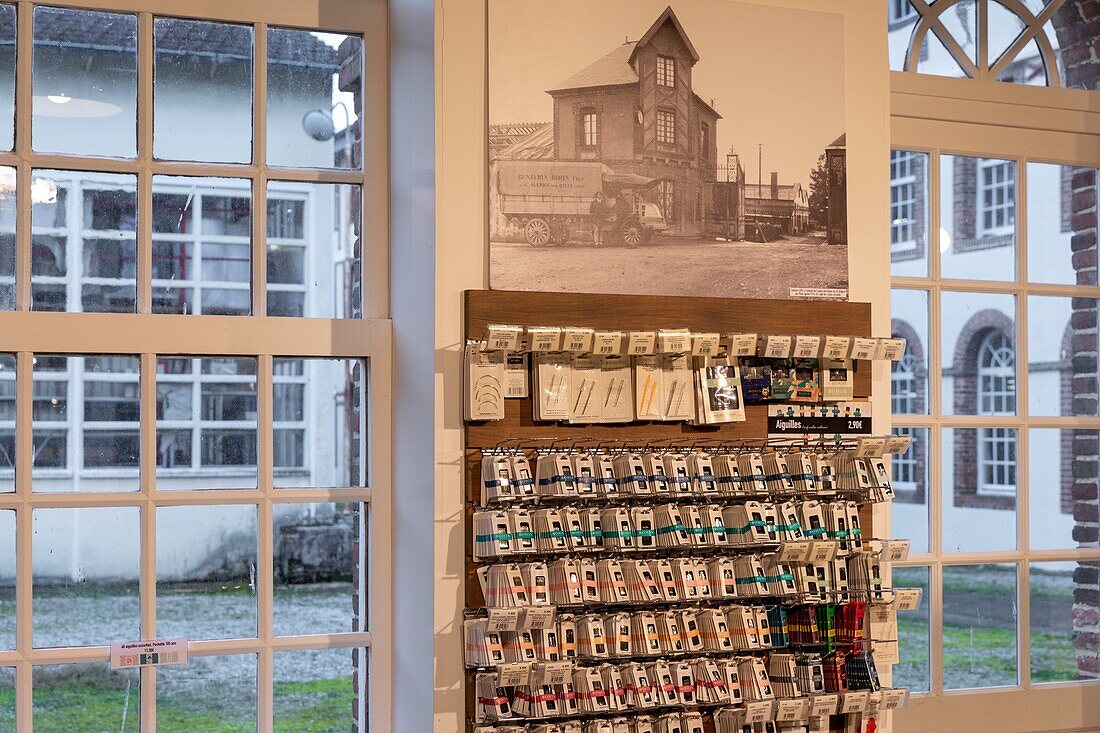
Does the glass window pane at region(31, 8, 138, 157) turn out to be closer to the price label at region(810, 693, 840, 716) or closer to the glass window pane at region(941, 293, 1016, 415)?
the price label at region(810, 693, 840, 716)

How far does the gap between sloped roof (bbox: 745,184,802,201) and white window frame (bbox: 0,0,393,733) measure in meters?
0.91

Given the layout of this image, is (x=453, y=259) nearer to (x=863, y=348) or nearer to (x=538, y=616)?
(x=538, y=616)

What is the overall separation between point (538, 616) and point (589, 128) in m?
1.12

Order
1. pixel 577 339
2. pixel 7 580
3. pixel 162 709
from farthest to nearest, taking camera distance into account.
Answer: pixel 162 709
pixel 7 580
pixel 577 339

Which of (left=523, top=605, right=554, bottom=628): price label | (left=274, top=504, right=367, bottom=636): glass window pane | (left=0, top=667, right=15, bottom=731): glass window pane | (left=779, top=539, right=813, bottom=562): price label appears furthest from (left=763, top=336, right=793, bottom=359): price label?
(left=0, top=667, right=15, bottom=731): glass window pane

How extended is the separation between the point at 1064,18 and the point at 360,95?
6.96ft

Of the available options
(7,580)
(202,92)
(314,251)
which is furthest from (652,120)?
(7,580)

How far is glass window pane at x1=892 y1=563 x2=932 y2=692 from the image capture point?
11.3 feet

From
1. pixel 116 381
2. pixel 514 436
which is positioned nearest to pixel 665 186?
pixel 514 436

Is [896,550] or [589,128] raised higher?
[589,128]

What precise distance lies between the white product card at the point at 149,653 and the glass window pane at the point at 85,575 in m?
0.04

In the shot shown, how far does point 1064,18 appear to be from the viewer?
3674 mm

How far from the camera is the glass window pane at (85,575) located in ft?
9.37

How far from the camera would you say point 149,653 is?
9.45 ft
